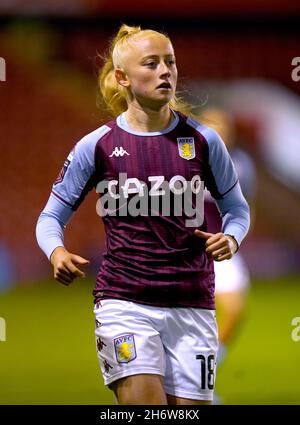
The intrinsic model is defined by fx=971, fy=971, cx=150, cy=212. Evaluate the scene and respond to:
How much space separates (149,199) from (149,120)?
1.15 ft

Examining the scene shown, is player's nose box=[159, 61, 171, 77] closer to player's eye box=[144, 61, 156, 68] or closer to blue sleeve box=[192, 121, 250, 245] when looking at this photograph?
player's eye box=[144, 61, 156, 68]

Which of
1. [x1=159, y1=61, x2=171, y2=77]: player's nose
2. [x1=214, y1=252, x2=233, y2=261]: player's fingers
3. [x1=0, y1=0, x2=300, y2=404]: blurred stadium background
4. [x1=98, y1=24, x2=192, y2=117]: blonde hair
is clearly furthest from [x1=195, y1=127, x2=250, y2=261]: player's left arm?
[x1=0, y1=0, x2=300, y2=404]: blurred stadium background

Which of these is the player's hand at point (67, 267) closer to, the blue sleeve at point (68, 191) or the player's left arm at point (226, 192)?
the blue sleeve at point (68, 191)

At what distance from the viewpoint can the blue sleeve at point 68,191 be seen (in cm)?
381

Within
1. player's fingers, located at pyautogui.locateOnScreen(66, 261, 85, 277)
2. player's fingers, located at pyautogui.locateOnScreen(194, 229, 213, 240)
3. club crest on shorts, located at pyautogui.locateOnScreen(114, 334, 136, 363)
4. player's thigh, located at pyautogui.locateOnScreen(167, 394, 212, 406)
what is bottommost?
player's thigh, located at pyautogui.locateOnScreen(167, 394, 212, 406)

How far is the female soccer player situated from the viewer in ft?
11.9

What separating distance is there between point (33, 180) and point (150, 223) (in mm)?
11596

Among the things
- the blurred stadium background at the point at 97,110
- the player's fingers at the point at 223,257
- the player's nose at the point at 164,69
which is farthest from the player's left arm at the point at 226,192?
the blurred stadium background at the point at 97,110

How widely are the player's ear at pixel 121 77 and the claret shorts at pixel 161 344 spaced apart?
0.90 m

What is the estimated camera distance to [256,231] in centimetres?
1520

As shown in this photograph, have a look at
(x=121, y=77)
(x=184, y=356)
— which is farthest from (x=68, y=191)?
(x=184, y=356)

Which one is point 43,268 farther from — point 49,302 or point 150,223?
point 150,223

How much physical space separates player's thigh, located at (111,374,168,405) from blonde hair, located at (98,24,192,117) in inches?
46.8
